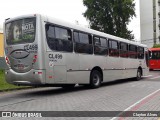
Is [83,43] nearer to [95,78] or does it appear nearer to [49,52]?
[95,78]

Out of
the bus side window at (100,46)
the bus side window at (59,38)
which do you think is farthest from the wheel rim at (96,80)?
the bus side window at (59,38)

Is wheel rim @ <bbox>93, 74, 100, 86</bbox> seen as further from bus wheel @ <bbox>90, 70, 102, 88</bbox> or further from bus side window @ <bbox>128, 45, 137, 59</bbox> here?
bus side window @ <bbox>128, 45, 137, 59</bbox>

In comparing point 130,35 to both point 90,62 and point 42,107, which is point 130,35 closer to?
point 90,62

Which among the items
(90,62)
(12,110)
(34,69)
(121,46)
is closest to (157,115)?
(12,110)

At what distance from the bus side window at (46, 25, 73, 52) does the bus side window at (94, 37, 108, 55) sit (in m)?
2.60

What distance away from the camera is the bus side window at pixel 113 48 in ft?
57.7

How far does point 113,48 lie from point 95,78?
3.06 m

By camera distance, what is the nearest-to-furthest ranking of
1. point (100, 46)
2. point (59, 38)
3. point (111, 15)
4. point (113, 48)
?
point (59, 38) < point (100, 46) < point (113, 48) < point (111, 15)

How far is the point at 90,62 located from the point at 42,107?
6136 millimetres

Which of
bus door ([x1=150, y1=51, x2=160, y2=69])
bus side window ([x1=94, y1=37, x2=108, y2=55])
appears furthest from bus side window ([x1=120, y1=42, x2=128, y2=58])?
bus door ([x1=150, y1=51, x2=160, y2=69])

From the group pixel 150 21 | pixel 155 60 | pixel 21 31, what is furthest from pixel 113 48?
pixel 150 21

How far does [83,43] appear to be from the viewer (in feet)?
47.9

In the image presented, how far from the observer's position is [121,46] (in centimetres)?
1919

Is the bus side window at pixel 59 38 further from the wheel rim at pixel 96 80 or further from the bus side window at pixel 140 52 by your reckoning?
the bus side window at pixel 140 52
